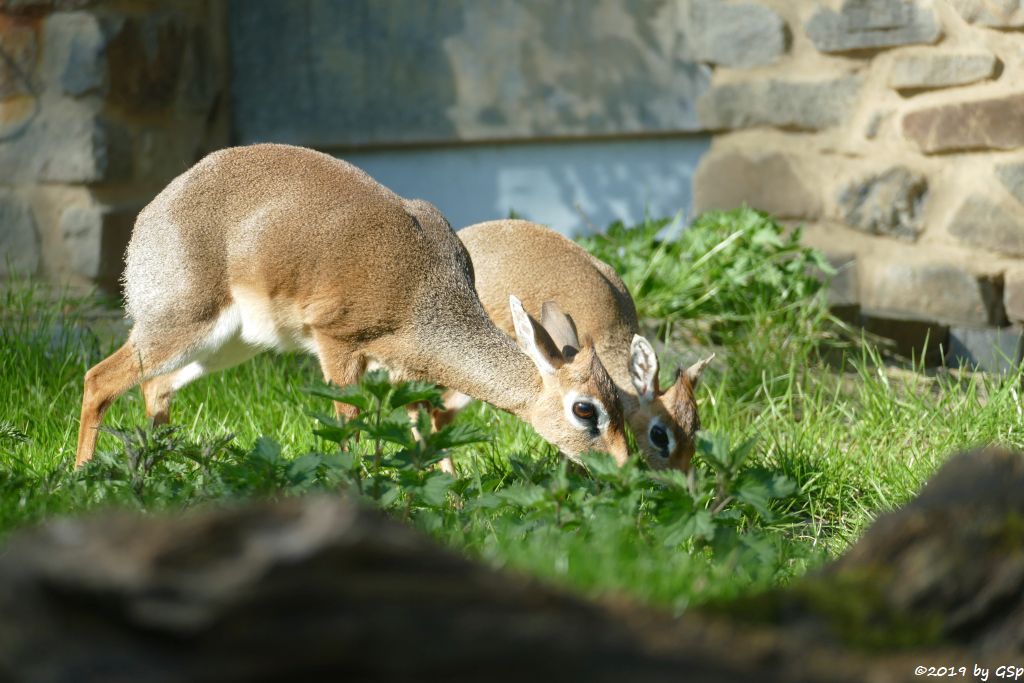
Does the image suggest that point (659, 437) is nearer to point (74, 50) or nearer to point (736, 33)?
point (736, 33)

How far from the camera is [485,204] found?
25.1ft

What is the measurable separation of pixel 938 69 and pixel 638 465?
2484 millimetres

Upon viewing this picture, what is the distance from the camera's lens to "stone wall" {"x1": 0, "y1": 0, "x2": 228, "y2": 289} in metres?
6.25

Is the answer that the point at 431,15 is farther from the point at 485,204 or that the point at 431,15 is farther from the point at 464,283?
the point at 464,283

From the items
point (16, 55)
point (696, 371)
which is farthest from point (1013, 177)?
point (16, 55)

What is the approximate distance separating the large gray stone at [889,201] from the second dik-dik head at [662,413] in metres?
1.70

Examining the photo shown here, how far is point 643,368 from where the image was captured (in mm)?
5113

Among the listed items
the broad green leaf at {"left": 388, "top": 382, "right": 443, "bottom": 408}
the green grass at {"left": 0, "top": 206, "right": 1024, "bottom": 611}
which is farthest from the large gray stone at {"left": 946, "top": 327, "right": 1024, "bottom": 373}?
the broad green leaf at {"left": 388, "top": 382, "right": 443, "bottom": 408}

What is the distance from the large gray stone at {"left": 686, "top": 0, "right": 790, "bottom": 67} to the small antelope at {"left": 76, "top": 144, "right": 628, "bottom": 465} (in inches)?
97.6

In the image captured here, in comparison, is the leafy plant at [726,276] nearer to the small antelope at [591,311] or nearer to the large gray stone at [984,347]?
the small antelope at [591,311]

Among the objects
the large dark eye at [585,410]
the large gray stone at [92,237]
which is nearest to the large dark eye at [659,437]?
the large dark eye at [585,410]

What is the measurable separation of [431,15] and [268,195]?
318 centimetres

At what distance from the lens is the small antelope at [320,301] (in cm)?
465

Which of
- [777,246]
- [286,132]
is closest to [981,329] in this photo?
[777,246]
